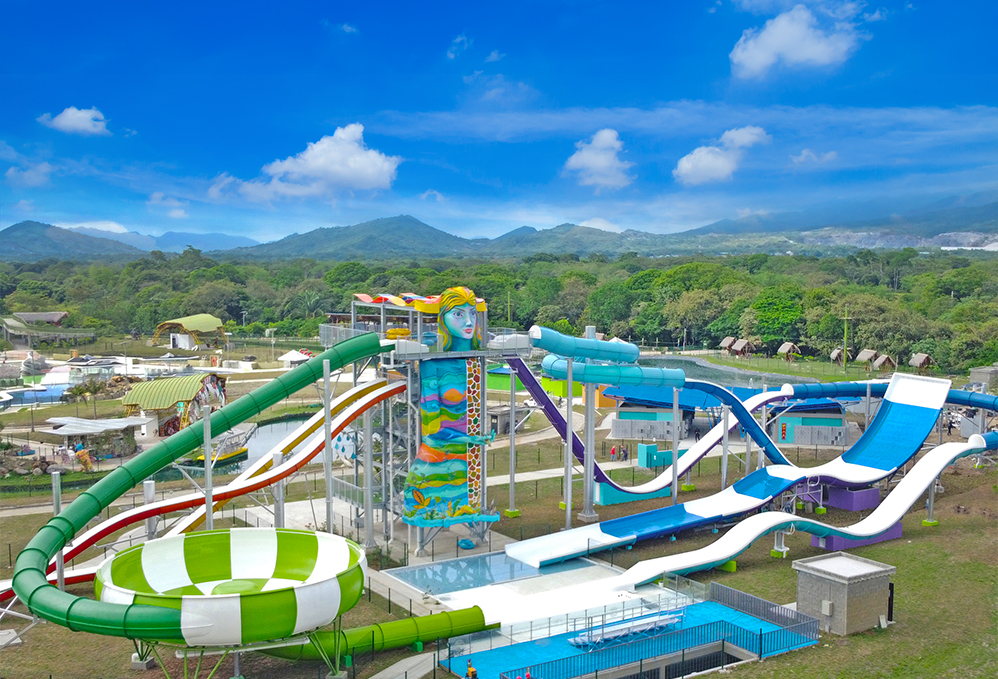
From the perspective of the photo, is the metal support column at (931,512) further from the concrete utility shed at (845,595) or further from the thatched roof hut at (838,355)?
the thatched roof hut at (838,355)

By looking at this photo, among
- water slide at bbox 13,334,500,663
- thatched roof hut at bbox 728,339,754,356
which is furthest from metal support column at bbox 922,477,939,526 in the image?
thatched roof hut at bbox 728,339,754,356

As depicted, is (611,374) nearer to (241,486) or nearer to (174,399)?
(241,486)

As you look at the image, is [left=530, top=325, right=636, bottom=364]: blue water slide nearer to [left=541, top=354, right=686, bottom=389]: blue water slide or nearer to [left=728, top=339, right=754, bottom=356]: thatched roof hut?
[left=541, top=354, right=686, bottom=389]: blue water slide

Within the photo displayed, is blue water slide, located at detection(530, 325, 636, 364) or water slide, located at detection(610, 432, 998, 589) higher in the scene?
blue water slide, located at detection(530, 325, 636, 364)

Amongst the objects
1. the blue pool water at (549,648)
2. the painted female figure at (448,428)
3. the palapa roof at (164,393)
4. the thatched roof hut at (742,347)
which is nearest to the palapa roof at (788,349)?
the thatched roof hut at (742,347)

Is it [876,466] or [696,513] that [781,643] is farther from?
[876,466]

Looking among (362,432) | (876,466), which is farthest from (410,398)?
(876,466)

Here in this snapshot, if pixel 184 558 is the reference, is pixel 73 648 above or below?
below

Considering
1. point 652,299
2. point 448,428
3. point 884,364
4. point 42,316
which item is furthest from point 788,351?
point 42,316
